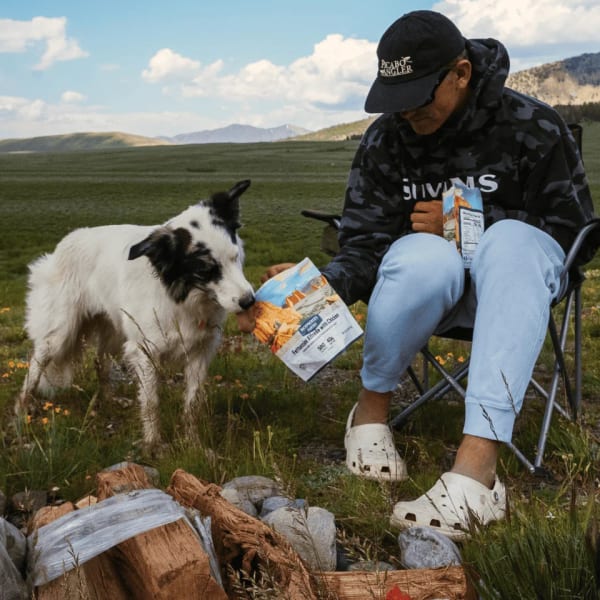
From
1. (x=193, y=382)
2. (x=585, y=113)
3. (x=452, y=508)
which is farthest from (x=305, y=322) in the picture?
(x=585, y=113)

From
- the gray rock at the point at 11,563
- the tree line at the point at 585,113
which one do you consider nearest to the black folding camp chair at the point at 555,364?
the gray rock at the point at 11,563

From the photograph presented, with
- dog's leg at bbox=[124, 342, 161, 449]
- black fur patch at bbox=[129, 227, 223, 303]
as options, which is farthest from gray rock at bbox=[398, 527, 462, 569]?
black fur patch at bbox=[129, 227, 223, 303]

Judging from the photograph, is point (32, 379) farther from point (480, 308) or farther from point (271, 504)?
point (480, 308)

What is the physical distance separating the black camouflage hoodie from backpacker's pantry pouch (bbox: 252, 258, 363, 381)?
37 centimetres

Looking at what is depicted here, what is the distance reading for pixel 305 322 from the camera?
3201 millimetres

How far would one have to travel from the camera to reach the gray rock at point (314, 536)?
2535mm

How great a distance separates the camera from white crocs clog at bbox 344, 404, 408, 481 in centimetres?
341

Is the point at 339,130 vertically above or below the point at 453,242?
above

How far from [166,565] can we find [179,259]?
2.51m

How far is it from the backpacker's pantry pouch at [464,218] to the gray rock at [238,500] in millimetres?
1479

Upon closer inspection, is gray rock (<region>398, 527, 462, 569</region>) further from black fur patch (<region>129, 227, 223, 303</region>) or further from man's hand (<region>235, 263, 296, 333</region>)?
black fur patch (<region>129, 227, 223, 303</region>)

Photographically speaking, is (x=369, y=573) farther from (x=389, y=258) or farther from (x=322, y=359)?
(x=389, y=258)

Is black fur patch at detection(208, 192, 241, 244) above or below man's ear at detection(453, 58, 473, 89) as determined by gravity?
below

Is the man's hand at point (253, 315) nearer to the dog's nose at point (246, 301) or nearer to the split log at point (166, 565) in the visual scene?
the dog's nose at point (246, 301)
